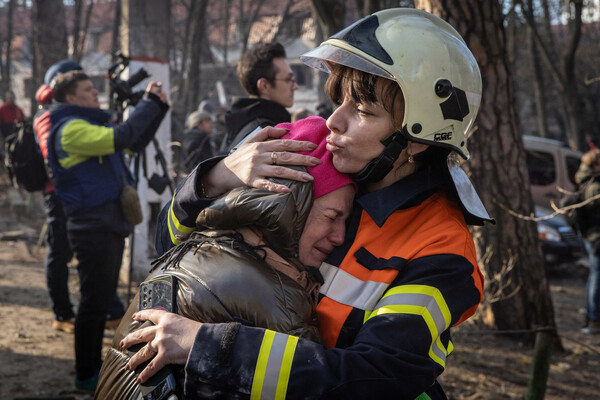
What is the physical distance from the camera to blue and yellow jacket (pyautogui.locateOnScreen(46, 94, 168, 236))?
4277mm

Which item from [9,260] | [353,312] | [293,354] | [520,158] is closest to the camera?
[293,354]

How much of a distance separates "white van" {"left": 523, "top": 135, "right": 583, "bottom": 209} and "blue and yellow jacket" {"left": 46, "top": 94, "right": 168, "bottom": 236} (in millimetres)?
9046

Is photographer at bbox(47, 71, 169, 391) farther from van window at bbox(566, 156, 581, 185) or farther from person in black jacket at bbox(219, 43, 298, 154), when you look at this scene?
van window at bbox(566, 156, 581, 185)

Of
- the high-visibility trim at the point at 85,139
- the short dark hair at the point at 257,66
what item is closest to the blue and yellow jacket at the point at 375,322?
the short dark hair at the point at 257,66

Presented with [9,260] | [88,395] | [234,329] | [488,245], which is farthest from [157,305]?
[9,260]

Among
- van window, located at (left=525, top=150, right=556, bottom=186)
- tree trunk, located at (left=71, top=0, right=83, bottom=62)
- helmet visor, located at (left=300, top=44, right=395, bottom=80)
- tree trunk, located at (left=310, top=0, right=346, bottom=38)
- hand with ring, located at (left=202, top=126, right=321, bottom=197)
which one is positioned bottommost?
van window, located at (left=525, top=150, right=556, bottom=186)

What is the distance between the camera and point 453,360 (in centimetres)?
533

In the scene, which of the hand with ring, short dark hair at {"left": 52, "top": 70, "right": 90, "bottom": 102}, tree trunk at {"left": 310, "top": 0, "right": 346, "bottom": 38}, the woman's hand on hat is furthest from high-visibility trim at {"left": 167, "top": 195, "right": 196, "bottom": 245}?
tree trunk at {"left": 310, "top": 0, "right": 346, "bottom": 38}

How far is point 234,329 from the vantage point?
151 centimetres

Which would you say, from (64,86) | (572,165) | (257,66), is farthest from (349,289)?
(572,165)

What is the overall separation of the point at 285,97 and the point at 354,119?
8.00 ft

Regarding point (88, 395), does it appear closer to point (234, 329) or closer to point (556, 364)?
point (234, 329)

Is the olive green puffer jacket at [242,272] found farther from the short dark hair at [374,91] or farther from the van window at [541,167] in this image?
the van window at [541,167]

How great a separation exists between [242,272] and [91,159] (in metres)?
3.19
